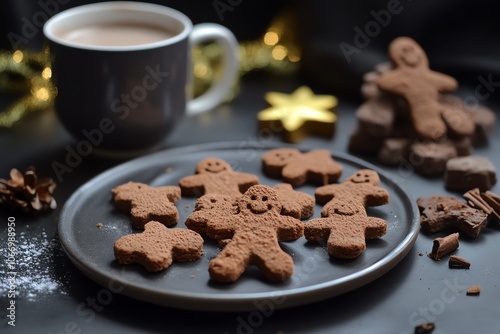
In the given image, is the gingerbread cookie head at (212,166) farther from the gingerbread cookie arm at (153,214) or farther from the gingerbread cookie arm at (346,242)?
the gingerbread cookie arm at (346,242)

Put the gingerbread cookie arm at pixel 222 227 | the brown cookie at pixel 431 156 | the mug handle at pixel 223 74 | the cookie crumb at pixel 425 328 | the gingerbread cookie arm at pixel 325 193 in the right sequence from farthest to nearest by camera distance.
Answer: the mug handle at pixel 223 74 → the brown cookie at pixel 431 156 → the gingerbread cookie arm at pixel 325 193 → the gingerbread cookie arm at pixel 222 227 → the cookie crumb at pixel 425 328

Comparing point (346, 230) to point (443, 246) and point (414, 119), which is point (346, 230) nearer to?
point (443, 246)

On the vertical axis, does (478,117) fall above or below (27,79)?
above

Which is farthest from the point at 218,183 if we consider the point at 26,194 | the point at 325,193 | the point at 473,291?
the point at 473,291

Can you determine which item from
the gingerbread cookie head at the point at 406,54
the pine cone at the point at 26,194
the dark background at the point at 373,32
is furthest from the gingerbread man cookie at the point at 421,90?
the pine cone at the point at 26,194

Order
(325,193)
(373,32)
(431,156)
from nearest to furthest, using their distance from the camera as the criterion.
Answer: (325,193), (431,156), (373,32)

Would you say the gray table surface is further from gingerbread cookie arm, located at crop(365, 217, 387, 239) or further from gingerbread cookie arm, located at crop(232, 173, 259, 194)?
gingerbread cookie arm, located at crop(232, 173, 259, 194)

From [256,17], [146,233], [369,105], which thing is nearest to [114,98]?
[146,233]
